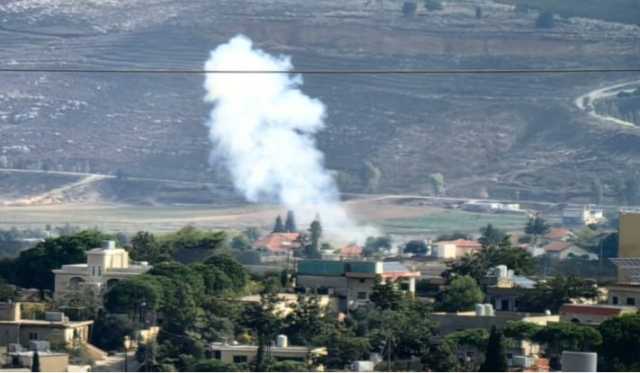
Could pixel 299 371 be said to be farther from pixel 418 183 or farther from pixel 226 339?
pixel 418 183

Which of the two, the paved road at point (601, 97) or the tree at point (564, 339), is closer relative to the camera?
the tree at point (564, 339)

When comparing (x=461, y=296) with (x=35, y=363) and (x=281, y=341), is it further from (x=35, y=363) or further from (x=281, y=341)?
(x=35, y=363)

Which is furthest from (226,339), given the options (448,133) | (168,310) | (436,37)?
(436,37)

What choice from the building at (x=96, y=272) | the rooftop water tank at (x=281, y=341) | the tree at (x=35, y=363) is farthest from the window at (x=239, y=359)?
the building at (x=96, y=272)

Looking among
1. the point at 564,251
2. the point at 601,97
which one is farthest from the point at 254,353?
the point at 601,97

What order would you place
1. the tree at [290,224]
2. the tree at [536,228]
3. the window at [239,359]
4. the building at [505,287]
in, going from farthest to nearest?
1. the tree at [290,224]
2. the tree at [536,228]
3. the building at [505,287]
4. the window at [239,359]

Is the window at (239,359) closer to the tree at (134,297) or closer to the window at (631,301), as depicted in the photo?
the tree at (134,297)

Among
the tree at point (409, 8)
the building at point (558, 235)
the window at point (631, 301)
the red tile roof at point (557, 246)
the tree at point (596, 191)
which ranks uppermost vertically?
the tree at point (409, 8)

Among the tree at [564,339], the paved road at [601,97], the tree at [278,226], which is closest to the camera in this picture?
the tree at [564,339]
